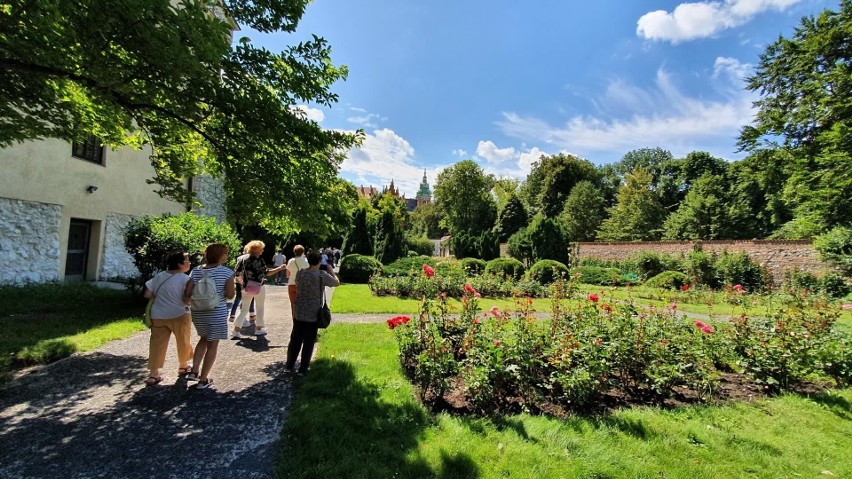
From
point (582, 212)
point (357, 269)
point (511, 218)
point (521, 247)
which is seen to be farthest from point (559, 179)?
point (357, 269)

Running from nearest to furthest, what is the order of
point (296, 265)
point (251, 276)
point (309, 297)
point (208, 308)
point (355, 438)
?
point (355, 438) → point (208, 308) → point (309, 297) → point (251, 276) → point (296, 265)

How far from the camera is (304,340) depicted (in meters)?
4.67

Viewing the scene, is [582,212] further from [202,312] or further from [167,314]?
[167,314]

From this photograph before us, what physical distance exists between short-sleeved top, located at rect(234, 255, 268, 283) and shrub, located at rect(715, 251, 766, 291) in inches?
886

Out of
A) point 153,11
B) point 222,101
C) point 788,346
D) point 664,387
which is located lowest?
point 664,387

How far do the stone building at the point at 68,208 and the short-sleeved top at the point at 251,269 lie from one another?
4.57m

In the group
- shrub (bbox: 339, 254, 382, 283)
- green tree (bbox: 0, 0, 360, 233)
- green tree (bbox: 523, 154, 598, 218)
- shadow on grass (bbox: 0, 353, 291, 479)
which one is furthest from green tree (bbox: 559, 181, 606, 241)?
shadow on grass (bbox: 0, 353, 291, 479)

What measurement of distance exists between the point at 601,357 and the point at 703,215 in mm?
38026

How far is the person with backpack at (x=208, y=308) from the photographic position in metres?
4.00

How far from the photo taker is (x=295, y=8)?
15.7 feet

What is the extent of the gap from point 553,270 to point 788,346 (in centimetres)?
1133

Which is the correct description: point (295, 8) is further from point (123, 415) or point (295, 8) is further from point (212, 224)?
point (212, 224)

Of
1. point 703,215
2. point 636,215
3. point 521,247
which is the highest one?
point 636,215

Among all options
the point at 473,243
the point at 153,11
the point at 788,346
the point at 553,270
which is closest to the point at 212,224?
the point at 153,11
